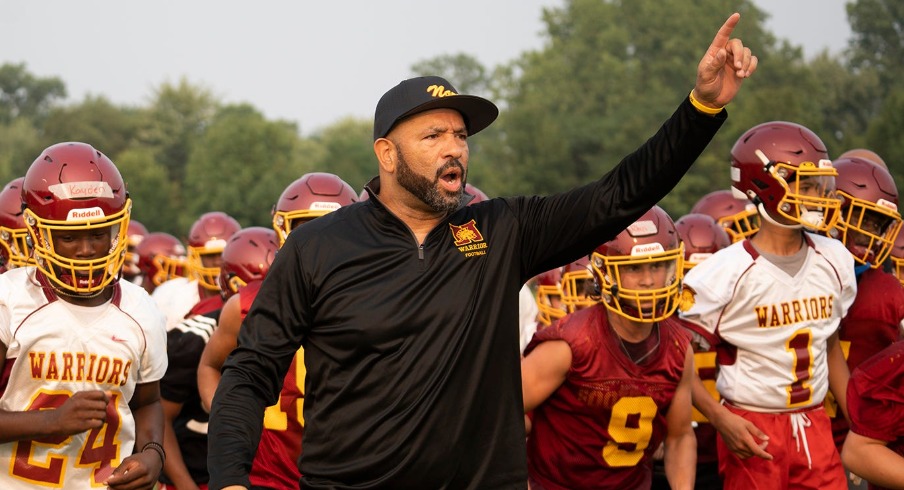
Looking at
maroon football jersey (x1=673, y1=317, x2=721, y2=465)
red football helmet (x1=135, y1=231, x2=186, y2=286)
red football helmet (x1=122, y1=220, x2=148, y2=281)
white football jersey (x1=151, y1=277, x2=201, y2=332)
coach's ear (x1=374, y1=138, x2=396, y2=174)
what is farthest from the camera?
red football helmet (x1=122, y1=220, x2=148, y2=281)

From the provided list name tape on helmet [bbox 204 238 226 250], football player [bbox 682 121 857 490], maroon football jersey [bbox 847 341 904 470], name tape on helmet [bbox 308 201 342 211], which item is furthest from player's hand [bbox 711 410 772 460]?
name tape on helmet [bbox 204 238 226 250]

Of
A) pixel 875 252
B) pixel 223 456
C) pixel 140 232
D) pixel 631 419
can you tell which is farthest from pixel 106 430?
pixel 140 232

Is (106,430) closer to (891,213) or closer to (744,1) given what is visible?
(891,213)

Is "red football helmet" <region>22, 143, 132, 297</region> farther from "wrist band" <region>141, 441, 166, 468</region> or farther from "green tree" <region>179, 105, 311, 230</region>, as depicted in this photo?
"green tree" <region>179, 105, 311, 230</region>

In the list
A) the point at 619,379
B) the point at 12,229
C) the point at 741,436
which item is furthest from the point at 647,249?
the point at 12,229

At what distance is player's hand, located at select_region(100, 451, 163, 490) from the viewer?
5.05 metres

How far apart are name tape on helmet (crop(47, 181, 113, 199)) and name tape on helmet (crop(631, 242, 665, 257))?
102 inches

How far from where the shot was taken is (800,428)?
6.33 metres

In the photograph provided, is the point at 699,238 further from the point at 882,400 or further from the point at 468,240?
the point at 468,240

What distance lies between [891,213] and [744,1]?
243 ft

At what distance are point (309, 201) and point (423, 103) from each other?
3149mm

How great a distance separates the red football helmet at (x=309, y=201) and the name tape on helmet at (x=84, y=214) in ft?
6.72

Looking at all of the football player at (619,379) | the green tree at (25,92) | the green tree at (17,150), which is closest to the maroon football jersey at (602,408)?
the football player at (619,379)

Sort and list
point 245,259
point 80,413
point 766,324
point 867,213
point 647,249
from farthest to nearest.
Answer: point 245,259 < point 867,213 < point 766,324 < point 647,249 < point 80,413
